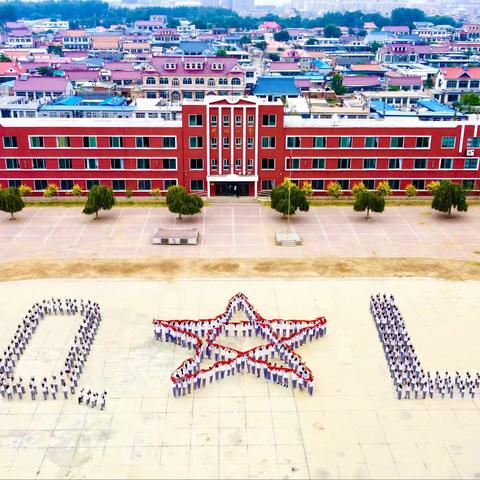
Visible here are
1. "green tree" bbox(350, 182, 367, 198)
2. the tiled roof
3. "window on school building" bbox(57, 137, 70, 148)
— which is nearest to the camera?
"green tree" bbox(350, 182, 367, 198)

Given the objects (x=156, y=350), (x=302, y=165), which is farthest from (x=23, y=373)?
(x=302, y=165)

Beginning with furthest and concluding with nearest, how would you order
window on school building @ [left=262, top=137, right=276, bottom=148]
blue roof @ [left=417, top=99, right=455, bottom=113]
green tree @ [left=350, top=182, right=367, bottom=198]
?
1. blue roof @ [left=417, top=99, right=455, bottom=113]
2. window on school building @ [left=262, top=137, right=276, bottom=148]
3. green tree @ [left=350, top=182, right=367, bottom=198]

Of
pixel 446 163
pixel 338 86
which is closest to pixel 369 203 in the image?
pixel 446 163

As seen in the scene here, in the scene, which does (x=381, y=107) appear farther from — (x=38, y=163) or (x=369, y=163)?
(x=38, y=163)

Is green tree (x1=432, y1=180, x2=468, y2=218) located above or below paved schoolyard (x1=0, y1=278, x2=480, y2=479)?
above

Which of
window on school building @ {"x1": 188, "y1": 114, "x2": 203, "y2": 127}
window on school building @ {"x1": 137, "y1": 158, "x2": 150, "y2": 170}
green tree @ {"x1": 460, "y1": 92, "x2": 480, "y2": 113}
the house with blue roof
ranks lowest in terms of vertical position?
window on school building @ {"x1": 137, "y1": 158, "x2": 150, "y2": 170}

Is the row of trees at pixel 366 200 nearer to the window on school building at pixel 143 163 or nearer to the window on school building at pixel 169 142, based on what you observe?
the window on school building at pixel 169 142

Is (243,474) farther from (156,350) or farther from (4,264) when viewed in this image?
(4,264)

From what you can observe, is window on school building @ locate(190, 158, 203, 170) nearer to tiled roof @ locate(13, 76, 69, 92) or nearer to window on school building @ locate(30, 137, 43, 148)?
window on school building @ locate(30, 137, 43, 148)

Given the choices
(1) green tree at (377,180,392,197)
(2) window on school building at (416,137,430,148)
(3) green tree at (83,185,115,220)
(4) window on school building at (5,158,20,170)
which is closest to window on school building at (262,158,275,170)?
(1) green tree at (377,180,392,197)
